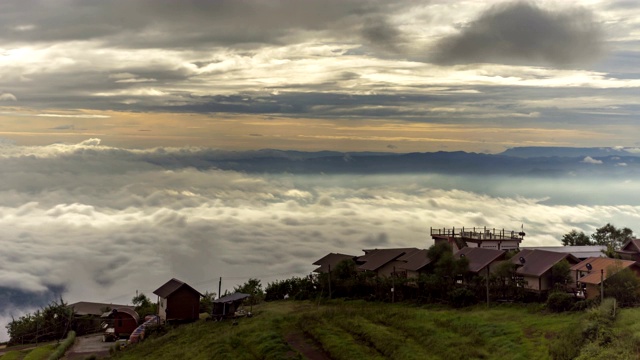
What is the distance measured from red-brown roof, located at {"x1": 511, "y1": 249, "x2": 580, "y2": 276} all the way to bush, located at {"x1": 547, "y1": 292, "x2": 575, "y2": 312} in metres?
5.62

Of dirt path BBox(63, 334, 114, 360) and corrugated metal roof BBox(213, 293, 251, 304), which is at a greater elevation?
corrugated metal roof BBox(213, 293, 251, 304)

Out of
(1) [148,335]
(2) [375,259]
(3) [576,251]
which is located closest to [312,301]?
(2) [375,259]

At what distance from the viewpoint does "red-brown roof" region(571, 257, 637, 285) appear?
53.4 metres

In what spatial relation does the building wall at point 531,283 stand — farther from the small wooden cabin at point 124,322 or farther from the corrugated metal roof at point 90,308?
the corrugated metal roof at point 90,308

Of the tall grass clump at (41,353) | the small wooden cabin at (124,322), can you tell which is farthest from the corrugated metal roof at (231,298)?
the tall grass clump at (41,353)

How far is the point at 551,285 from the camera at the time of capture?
196 ft

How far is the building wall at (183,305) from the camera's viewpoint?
225 ft

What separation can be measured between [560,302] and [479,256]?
14023mm

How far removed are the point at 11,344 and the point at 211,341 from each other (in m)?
38.6

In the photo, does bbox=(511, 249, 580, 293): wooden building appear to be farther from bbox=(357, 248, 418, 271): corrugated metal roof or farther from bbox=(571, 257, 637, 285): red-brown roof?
bbox=(357, 248, 418, 271): corrugated metal roof

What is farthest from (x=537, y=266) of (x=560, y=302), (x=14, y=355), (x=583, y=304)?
(x=14, y=355)

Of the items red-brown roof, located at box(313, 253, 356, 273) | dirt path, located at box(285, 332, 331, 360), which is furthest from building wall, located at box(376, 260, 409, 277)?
dirt path, located at box(285, 332, 331, 360)

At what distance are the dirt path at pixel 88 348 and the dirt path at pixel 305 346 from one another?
20232 millimetres

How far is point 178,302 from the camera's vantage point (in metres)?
69.1
